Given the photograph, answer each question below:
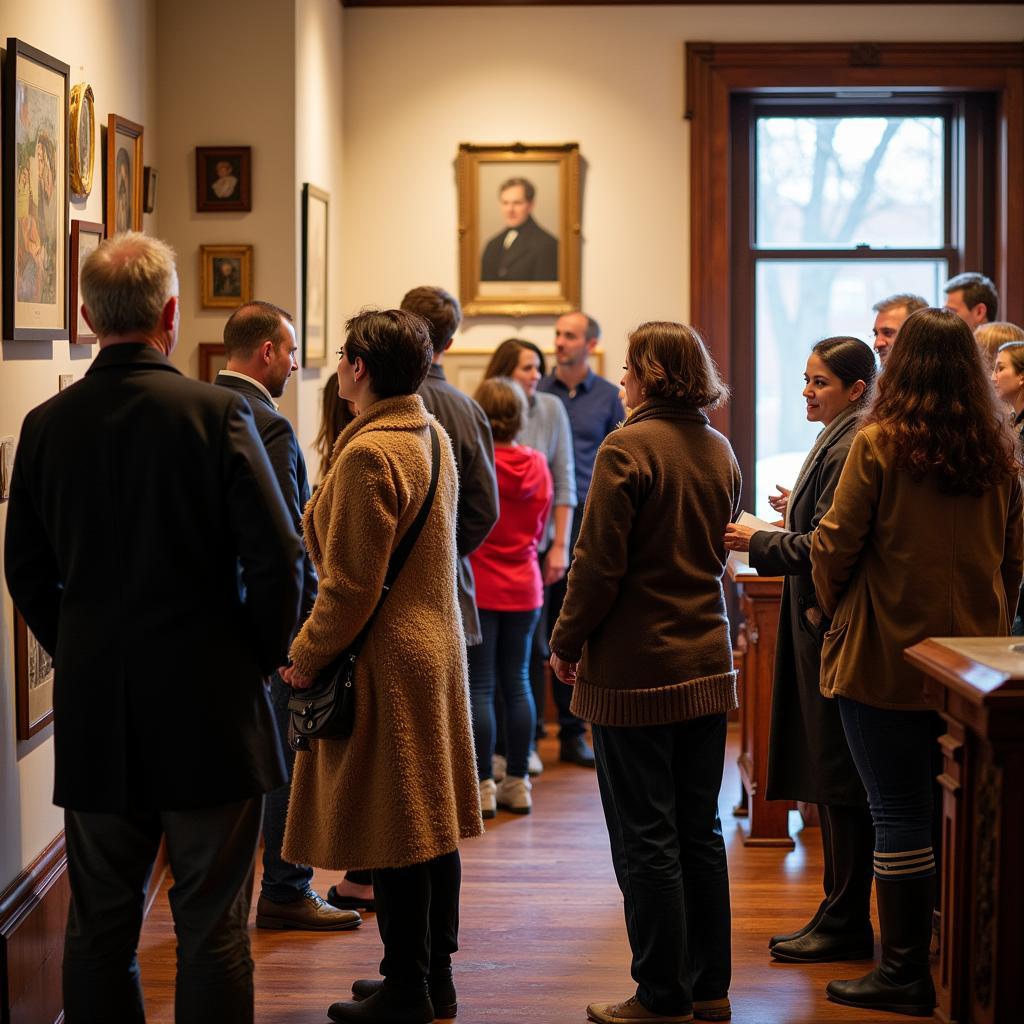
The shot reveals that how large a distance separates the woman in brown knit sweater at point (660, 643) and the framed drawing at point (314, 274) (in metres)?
2.28

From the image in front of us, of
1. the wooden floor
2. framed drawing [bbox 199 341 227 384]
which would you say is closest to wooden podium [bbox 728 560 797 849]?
the wooden floor

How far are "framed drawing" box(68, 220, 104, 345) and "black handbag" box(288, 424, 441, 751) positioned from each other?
3.18 ft

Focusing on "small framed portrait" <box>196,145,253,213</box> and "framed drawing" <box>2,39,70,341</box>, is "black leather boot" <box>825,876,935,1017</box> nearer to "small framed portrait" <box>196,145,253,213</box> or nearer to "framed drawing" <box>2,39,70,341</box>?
"framed drawing" <box>2,39,70,341</box>

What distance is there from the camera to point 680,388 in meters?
2.89

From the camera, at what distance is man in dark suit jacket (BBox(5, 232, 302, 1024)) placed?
2.21 metres

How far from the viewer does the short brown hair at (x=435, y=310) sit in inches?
159

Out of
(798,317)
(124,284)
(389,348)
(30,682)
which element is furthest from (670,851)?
(798,317)

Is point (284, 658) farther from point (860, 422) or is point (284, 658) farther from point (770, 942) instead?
point (770, 942)

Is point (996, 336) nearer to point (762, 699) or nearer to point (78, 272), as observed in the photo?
point (762, 699)

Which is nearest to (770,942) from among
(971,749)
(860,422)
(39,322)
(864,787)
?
(864,787)

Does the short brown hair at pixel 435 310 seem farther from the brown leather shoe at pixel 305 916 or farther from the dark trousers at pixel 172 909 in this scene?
the dark trousers at pixel 172 909

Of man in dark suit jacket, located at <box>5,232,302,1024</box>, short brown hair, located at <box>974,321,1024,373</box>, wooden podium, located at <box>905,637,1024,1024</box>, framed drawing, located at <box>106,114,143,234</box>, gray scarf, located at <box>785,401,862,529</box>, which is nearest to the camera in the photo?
man in dark suit jacket, located at <box>5,232,302,1024</box>

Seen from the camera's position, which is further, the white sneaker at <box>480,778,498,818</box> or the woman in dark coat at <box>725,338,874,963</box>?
the white sneaker at <box>480,778,498,818</box>

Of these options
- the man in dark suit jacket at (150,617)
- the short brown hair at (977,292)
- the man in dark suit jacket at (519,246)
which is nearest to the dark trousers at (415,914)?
the man in dark suit jacket at (150,617)
